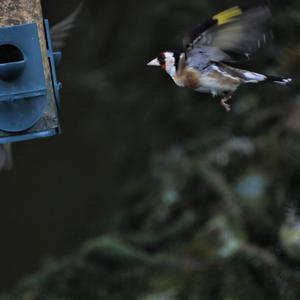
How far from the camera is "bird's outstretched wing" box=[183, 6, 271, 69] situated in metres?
1.98

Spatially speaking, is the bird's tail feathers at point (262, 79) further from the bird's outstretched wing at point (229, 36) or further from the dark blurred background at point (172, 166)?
the dark blurred background at point (172, 166)

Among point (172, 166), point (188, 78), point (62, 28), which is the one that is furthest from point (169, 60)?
point (172, 166)

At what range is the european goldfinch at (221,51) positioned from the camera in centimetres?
200

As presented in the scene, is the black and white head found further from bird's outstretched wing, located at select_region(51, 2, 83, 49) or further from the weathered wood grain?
bird's outstretched wing, located at select_region(51, 2, 83, 49)

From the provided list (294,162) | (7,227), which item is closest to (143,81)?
(294,162)

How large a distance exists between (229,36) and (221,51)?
0.07 m

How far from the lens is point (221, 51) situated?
2.11 metres

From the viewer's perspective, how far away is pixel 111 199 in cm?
467

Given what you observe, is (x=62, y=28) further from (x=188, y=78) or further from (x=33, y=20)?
(x=188, y=78)

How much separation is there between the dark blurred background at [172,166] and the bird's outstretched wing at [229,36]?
626mm

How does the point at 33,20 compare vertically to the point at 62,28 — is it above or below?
above

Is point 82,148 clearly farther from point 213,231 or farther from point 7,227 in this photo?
point 213,231

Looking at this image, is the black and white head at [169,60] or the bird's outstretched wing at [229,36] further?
the black and white head at [169,60]

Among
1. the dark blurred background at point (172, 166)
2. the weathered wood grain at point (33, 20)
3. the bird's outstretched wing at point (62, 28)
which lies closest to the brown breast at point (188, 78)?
the weathered wood grain at point (33, 20)
